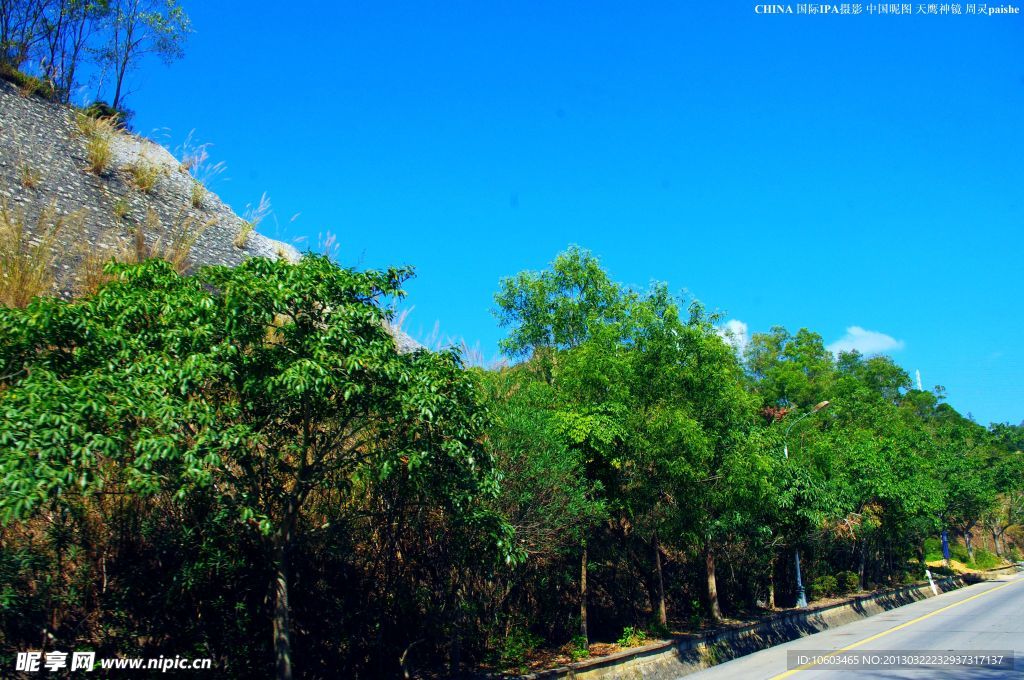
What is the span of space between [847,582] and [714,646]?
2028 centimetres

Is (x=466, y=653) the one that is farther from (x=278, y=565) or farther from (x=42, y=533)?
(x=42, y=533)

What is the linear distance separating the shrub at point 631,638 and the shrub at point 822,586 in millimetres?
16543

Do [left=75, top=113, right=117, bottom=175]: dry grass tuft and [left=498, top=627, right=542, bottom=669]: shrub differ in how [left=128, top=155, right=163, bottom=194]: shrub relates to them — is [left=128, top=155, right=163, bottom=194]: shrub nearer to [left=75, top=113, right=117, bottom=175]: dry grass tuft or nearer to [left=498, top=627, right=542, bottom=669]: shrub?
[left=75, top=113, right=117, bottom=175]: dry grass tuft

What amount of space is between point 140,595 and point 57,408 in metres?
4.46

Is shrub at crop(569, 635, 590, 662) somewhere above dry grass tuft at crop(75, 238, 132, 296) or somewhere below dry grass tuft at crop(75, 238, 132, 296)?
below

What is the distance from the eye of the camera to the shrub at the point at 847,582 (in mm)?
34781

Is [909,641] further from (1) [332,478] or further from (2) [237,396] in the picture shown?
(2) [237,396]

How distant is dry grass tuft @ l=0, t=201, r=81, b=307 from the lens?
45.6ft

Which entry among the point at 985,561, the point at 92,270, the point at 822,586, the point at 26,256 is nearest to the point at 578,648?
the point at 92,270

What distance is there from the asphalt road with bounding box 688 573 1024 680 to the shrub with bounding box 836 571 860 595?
5.95 meters

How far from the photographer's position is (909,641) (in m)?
18.0

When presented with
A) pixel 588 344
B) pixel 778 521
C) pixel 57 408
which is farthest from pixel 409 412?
pixel 778 521

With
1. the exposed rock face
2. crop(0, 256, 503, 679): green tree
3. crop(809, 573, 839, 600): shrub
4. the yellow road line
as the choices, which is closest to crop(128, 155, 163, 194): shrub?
the exposed rock face

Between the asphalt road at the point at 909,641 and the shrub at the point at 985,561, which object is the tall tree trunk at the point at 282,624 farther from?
the shrub at the point at 985,561
